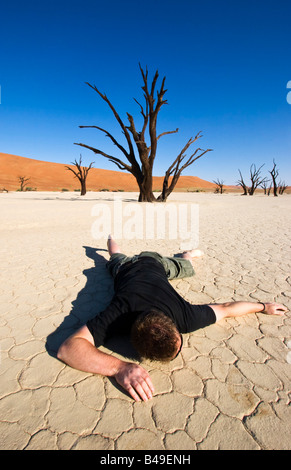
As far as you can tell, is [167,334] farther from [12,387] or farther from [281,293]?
[281,293]

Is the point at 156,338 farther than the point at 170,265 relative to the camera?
No

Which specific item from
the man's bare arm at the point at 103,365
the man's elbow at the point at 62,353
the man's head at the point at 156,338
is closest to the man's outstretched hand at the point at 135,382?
the man's bare arm at the point at 103,365

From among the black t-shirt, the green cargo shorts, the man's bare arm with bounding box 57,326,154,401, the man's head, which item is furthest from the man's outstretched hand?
the green cargo shorts

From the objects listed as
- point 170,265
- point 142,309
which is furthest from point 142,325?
point 170,265

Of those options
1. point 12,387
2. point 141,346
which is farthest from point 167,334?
point 12,387

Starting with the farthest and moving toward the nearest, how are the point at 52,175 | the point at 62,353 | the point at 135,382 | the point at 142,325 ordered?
the point at 52,175
the point at 62,353
the point at 142,325
the point at 135,382

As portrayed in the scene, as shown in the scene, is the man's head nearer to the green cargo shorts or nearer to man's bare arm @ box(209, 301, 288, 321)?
man's bare arm @ box(209, 301, 288, 321)

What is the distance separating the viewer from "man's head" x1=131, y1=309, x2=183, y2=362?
148 centimetres

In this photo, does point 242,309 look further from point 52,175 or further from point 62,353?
point 52,175

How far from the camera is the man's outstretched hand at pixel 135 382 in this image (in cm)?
142

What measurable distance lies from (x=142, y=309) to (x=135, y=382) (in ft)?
1.57

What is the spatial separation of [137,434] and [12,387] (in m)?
0.87

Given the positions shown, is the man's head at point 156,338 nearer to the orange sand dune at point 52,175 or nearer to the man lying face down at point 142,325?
the man lying face down at point 142,325

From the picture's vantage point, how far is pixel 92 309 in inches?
96.4
